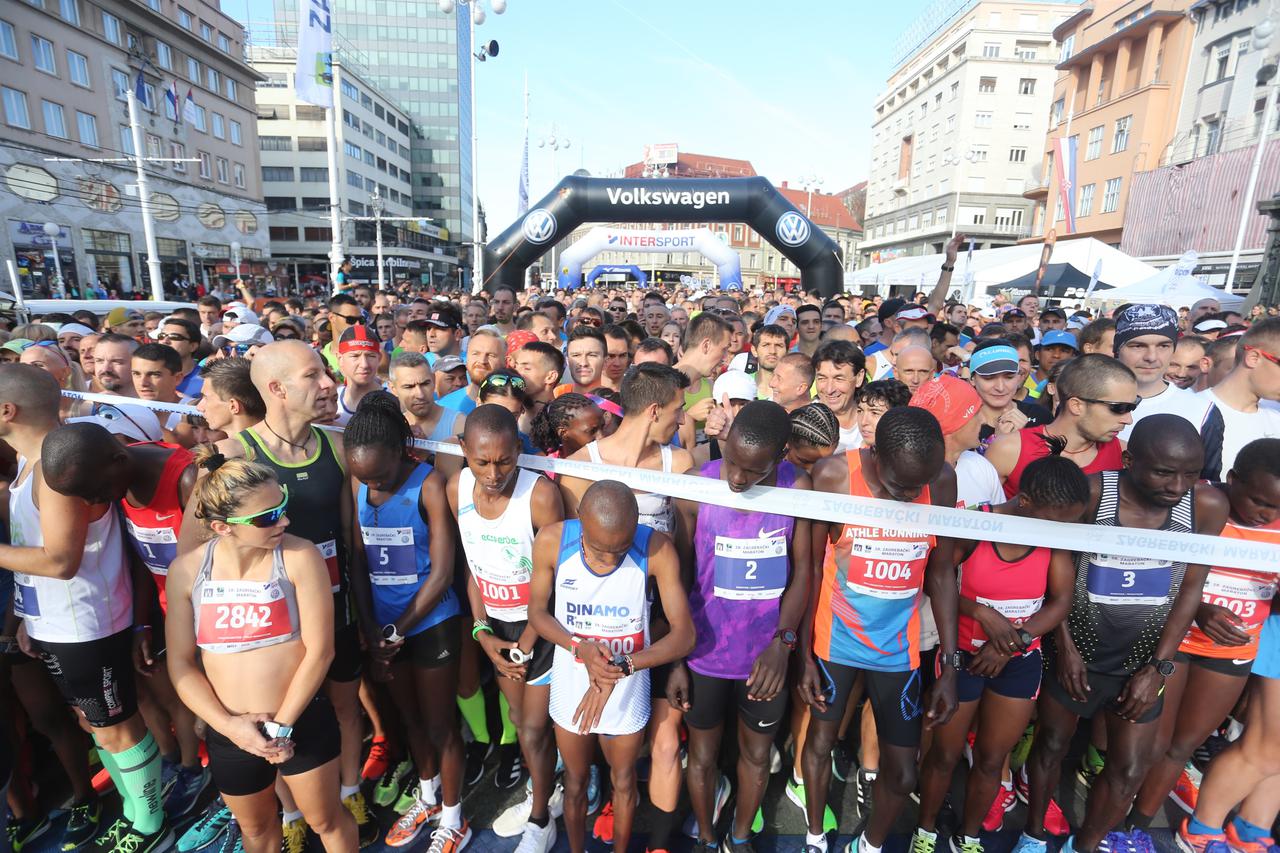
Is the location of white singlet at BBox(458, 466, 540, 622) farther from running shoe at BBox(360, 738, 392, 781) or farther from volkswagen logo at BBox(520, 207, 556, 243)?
volkswagen logo at BBox(520, 207, 556, 243)

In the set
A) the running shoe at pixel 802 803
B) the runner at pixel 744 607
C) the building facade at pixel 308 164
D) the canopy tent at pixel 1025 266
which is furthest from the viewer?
the building facade at pixel 308 164

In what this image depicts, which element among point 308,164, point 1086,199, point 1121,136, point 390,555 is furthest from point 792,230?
point 308,164

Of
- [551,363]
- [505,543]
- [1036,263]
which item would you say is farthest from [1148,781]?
[1036,263]

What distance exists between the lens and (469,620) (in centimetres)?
283

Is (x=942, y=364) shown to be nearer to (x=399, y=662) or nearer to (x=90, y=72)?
(x=399, y=662)

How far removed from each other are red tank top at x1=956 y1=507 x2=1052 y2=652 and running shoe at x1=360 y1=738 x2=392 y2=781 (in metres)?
2.87

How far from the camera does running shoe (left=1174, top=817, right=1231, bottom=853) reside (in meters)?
2.63

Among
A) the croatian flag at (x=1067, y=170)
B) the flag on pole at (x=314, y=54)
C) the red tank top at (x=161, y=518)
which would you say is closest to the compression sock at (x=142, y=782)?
the red tank top at (x=161, y=518)

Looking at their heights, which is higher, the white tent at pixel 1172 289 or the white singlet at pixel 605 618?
the white tent at pixel 1172 289

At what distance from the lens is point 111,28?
94.4 ft

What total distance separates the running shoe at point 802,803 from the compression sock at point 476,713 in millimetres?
1615

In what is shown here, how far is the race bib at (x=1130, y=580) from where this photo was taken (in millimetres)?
2291

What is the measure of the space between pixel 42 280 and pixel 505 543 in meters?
31.6

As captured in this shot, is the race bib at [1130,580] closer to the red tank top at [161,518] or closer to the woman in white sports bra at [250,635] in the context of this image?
the woman in white sports bra at [250,635]
